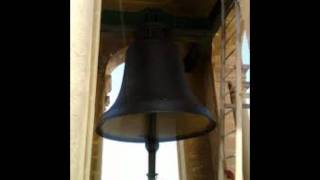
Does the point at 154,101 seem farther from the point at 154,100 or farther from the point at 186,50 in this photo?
the point at 186,50

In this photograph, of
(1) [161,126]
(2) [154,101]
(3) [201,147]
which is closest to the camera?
(2) [154,101]

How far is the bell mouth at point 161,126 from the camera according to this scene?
1225 millimetres

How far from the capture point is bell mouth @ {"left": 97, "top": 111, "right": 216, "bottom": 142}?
1.22 meters

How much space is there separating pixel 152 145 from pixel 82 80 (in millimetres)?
434

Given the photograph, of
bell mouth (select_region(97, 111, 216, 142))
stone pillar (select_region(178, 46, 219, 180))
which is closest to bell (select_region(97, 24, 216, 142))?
Result: bell mouth (select_region(97, 111, 216, 142))

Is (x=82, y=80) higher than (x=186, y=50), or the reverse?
(x=186, y=50)

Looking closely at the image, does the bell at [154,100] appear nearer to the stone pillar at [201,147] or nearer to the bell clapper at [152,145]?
the bell clapper at [152,145]

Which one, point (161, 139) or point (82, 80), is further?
point (161, 139)

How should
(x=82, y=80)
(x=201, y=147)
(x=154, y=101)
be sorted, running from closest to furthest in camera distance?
1. (x=82, y=80)
2. (x=154, y=101)
3. (x=201, y=147)


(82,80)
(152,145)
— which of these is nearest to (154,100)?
(152,145)

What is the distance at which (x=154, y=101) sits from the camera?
1161mm

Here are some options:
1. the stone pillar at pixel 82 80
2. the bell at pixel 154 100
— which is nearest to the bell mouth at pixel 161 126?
the bell at pixel 154 100
